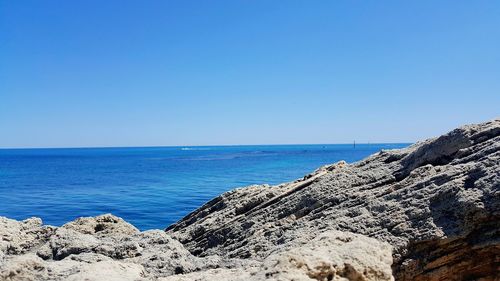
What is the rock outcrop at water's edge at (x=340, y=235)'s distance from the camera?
600cm

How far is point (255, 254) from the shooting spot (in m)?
8.68

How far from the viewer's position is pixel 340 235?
21.4ft

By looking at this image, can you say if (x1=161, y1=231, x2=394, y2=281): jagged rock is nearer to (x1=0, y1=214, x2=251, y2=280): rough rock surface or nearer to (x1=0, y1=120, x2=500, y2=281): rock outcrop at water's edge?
(x1=0, y1=120, x2=500, y2=281): rock outcrop at water's edge

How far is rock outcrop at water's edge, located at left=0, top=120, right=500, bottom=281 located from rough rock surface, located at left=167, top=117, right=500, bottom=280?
0.07 ft

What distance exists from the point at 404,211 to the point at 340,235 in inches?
91.4

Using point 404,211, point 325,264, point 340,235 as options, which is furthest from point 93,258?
point 404,211

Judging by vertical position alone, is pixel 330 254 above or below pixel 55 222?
above

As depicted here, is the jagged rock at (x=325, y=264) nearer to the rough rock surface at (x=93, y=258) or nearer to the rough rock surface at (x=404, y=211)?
the rough rock surface at (x=93, y=258)

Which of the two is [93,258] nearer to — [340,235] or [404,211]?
[340,235]

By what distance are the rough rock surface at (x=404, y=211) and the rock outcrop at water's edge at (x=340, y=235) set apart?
0.02 meters

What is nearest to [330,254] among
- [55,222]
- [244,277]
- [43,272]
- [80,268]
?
[244,277]

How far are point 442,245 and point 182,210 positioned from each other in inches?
1083

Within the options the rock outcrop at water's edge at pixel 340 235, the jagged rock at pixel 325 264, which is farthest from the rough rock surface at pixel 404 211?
the jagged rock at pixel 325 264

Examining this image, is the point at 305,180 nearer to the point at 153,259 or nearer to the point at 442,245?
the point at 442,245
